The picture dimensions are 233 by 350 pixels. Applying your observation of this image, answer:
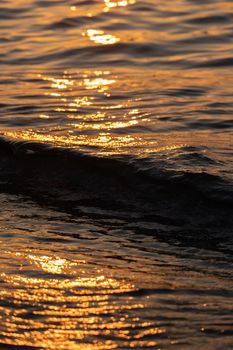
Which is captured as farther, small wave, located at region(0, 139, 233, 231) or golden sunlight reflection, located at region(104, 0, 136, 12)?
golden sunlight reflection, located at region(104, 0, 136, 12)

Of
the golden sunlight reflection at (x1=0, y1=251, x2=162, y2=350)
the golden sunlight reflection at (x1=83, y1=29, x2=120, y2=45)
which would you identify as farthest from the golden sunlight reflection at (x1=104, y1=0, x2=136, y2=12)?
the golden sunlight reflection at (x1=0, y1=251, x2=162, y2=350)

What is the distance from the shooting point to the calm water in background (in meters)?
4.39

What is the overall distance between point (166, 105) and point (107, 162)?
2.05m

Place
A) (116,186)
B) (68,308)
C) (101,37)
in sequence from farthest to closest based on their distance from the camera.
→ (101,37)
(116,186)
(68,308)

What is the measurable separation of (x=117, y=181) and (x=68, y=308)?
237 cm

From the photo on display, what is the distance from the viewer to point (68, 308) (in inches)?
176

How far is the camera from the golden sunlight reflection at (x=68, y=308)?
4.17 m

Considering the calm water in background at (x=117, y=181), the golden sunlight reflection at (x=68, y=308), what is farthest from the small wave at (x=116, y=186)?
the golden sunlight reflection at (x=68, y=308)

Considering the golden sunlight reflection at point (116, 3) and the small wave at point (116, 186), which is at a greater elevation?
the golden sunlight reflection at point (116, 3)

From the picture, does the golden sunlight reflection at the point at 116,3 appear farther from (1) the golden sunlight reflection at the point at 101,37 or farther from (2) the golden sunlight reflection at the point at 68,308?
(2) the golden sunlight reflection at the point at 68,308

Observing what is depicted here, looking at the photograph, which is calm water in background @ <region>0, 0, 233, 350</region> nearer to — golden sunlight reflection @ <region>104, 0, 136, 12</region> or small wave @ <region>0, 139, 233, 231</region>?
small wave @ <region>0, 139, 233, 231</region>

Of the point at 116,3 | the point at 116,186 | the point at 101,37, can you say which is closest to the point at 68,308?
the point at 116,186

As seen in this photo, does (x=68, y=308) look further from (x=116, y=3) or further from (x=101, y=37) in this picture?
(x=116, y=3)

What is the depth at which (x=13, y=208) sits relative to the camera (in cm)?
629
